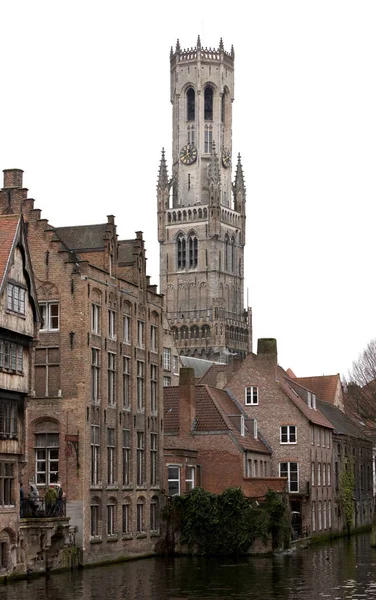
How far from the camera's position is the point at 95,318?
5841 centimetres

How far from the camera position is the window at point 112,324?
60162 mm

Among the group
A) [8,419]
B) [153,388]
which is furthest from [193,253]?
[8,419]

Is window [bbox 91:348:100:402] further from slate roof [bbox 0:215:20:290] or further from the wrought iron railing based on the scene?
slate roof [bbox 0:215:20:290]

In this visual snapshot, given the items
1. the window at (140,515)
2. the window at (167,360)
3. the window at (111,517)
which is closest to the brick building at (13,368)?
the window at (111,517)

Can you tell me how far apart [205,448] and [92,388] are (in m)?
12.4

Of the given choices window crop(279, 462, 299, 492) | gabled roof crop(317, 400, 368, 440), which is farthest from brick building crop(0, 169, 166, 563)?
gabled roof crop(317, 400, 368, 440)

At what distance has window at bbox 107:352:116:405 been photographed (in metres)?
59.9

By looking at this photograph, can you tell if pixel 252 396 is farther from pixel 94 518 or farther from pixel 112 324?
pixel 94 518

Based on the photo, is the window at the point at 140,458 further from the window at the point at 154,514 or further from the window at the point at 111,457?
the window at the point at 111,457

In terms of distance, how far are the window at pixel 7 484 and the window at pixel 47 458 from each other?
24.0 ft

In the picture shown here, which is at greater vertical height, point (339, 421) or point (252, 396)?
point (252, 396)

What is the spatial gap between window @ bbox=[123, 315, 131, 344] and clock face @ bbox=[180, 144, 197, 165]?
126844mm

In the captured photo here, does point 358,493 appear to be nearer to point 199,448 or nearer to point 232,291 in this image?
point 199,448

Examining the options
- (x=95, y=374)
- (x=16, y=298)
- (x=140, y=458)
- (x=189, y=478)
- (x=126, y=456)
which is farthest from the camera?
(x=189, y=478)
